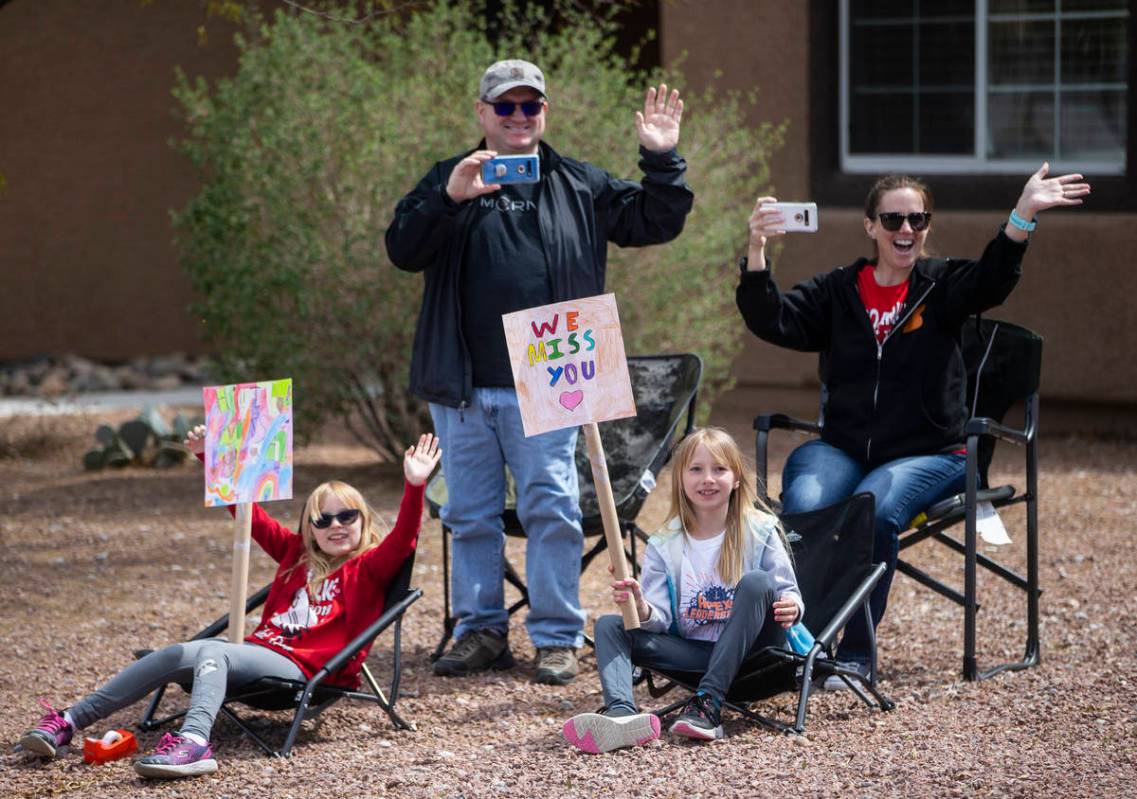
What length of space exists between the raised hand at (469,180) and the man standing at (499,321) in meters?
0.12

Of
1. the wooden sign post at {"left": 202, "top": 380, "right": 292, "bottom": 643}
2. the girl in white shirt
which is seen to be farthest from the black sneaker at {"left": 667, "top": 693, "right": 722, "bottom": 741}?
the wooden sign post at {"left": 202, "top": 380, "right": 292, "bottom": 643}

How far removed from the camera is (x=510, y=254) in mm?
5180

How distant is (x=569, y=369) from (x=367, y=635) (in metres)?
1.00

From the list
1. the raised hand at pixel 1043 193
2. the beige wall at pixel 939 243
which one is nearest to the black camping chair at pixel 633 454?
the raised hand at pixel 1043 193

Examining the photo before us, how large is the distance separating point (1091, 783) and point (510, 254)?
2.44m

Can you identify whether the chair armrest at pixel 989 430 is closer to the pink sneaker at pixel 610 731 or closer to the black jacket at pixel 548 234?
the black jacket at pixel 548 234

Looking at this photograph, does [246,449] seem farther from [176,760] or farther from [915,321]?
[915,321]

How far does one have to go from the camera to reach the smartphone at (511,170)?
195 inches

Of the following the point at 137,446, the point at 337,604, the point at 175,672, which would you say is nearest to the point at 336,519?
the point at 337,604

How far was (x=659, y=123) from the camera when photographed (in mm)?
5129

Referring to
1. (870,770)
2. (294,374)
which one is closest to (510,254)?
(870,770)

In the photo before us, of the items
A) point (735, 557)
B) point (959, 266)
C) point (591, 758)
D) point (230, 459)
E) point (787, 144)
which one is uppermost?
point (787, 144)

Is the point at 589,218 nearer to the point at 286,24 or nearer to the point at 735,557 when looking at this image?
the point at 735,557

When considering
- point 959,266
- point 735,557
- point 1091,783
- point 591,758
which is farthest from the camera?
point 959,266
